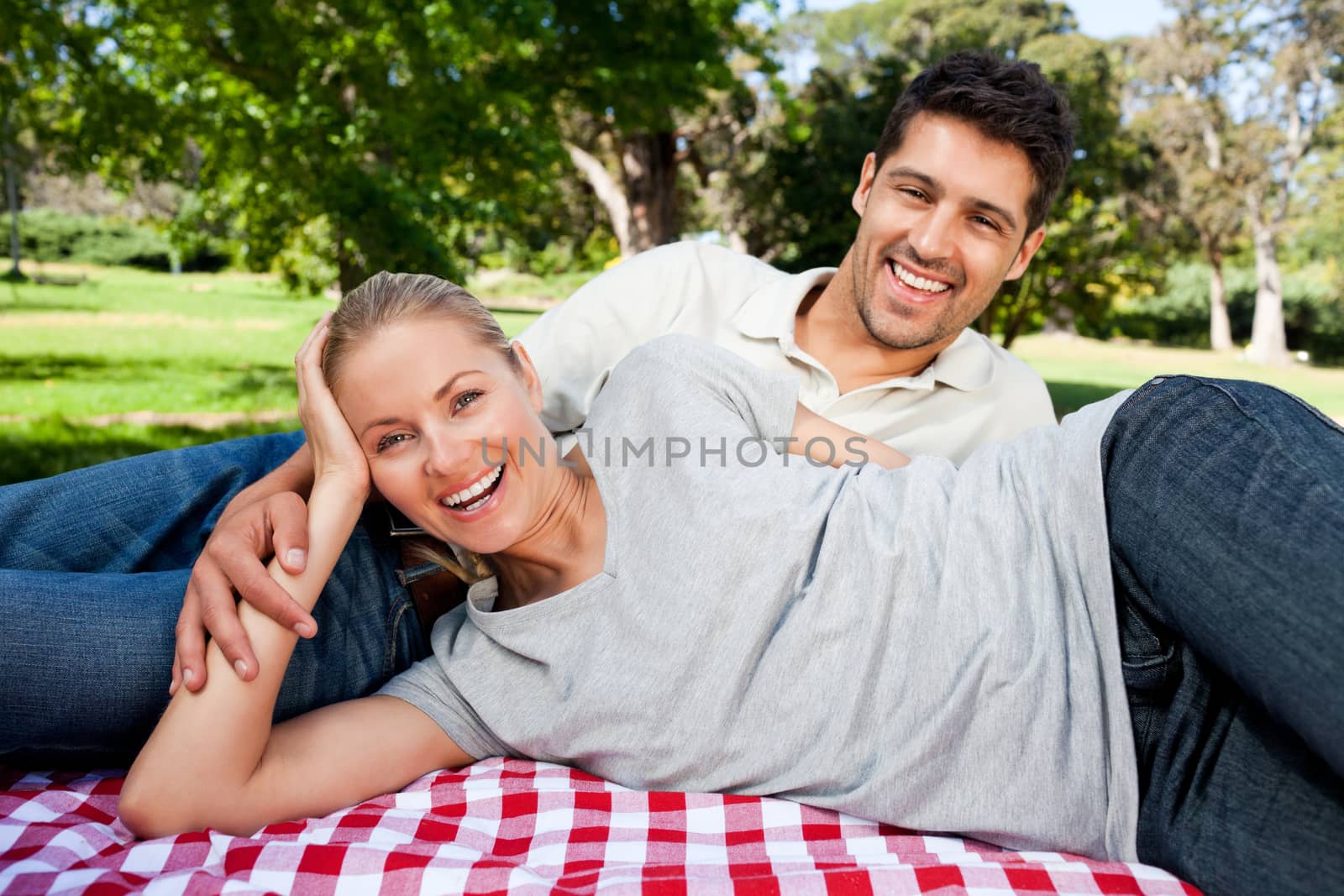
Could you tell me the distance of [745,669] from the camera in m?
1.92

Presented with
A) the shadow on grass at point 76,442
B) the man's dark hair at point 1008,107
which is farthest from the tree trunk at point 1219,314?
the man's dark hair at point 1008,107

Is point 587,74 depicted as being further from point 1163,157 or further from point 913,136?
point 1163,157

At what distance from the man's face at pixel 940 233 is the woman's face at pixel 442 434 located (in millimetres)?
1466

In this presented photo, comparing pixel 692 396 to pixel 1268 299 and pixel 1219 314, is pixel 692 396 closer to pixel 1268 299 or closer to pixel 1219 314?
pixel 1268 299

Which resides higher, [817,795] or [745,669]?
[745,669]

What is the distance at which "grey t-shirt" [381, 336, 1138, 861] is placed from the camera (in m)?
1.83

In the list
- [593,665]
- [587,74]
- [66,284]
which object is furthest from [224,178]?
[66,284]

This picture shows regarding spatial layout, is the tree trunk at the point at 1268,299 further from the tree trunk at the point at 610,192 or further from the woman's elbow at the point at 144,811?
the woman's elbow at the point at 144,811

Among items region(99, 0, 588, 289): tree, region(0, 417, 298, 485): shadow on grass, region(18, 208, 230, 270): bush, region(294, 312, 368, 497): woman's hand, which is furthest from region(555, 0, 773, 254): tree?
region(18, 208, 230, 270): bush

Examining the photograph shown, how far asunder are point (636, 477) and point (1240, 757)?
50.1 inches

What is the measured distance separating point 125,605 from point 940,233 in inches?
97.0

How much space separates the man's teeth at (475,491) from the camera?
6.97ft

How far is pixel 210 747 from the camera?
1812 millimetres

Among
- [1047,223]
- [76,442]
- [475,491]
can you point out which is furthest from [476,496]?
[1047,223]
